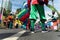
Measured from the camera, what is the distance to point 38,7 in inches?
352

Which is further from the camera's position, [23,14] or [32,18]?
[23,14]

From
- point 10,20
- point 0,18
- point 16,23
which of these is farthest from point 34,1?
point 0,18

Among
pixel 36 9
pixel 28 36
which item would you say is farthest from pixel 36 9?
pixel 28 36

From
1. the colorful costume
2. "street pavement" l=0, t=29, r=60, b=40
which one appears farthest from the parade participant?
"street pavement" l=0, t=29, r=60, b=40

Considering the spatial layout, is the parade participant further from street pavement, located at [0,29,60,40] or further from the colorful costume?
street pavement, located at [0,29,60,40]

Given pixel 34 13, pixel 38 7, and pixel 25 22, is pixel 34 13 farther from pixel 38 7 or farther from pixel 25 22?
pixel 25 22

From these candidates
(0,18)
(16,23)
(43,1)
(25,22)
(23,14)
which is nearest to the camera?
(43,1)

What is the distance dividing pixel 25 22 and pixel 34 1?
742 cm

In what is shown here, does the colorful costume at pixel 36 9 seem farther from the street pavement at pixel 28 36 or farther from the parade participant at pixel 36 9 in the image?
the street pavement at pixel 28 36

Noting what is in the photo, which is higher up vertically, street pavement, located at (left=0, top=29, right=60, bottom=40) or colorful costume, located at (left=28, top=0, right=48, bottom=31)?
colorful costume, located at (left=28, top=0, right=48, bottom=31)

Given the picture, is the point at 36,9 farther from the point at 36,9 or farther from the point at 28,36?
the point at 28,36

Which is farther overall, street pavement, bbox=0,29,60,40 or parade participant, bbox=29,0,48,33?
parade participant, bbox=29,0,48,33

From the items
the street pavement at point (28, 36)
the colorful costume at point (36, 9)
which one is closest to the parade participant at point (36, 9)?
the colorful costume at point (36, 9)

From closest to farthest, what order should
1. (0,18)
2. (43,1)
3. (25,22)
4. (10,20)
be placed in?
(43,1)
(25,22)
(10,20)
(0,18)
